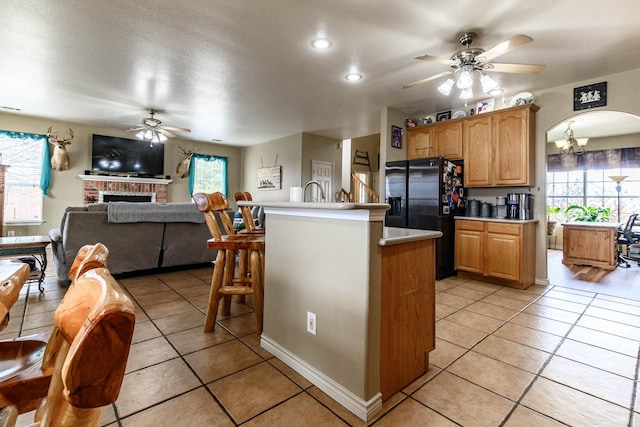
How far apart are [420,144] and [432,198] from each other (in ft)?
3.98

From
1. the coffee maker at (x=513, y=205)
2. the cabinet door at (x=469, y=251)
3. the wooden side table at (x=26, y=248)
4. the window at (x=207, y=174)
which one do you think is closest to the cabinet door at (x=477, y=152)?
the coffee maker at (x=513, y=205)

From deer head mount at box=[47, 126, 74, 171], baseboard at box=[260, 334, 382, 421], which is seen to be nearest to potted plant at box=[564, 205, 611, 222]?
baseboard at box=[260, 334, 382, 421]

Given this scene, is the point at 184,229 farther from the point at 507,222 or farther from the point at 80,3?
the point at 507,222

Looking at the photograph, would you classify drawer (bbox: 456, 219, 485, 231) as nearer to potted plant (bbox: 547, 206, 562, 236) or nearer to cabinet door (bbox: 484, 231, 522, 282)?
cabinet door (bbox: 484, 231, 522, 282)

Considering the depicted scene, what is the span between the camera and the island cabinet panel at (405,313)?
5.11ft

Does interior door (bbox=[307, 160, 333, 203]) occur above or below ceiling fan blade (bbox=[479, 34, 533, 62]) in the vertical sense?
below

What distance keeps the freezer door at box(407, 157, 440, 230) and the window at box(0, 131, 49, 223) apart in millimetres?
7141

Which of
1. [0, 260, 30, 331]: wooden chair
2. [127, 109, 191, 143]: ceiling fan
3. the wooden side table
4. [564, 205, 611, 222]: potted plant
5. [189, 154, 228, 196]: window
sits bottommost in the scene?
the wooden side table

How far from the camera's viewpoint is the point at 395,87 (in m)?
4.06

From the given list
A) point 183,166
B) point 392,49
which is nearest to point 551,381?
point 392,49

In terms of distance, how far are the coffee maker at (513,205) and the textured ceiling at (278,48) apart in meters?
1.41

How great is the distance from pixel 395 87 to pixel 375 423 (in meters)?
3.82

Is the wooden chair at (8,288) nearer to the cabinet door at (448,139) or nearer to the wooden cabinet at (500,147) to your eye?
the wooden cabinet at (500,147)

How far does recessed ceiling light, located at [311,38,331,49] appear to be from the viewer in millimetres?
2926
